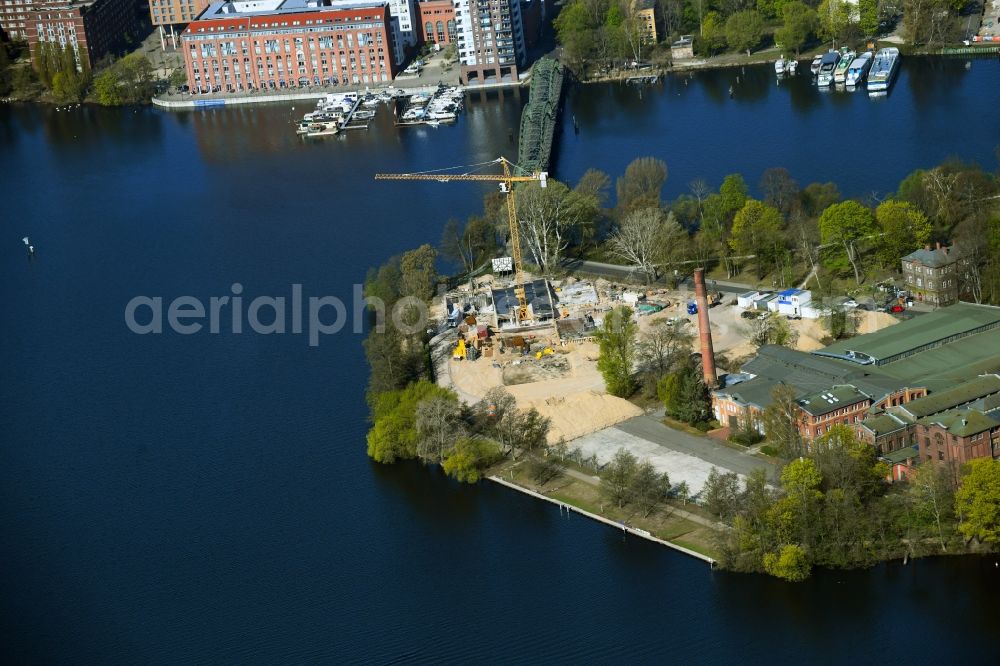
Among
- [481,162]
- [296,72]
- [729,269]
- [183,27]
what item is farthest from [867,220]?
[183,27]

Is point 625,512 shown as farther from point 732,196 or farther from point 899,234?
point 732,196

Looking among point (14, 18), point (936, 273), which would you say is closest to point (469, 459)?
point (936, 273)

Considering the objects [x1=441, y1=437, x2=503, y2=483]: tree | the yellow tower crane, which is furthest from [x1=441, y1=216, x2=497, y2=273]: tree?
[x1=441, y1=437, x2=503, y2=483]: tree

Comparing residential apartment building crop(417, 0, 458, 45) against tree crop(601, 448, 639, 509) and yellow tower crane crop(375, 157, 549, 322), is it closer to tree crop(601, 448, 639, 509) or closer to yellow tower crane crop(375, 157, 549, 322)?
yellow tower crane crop(375, 157, 549, 322)

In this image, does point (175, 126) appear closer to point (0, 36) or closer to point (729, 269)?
point (0, 36)

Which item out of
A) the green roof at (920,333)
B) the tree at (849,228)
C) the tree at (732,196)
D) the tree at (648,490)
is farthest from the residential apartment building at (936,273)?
the tree at (648,490)

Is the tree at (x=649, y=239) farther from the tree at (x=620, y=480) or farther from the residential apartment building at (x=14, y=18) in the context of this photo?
the residential apartment building at (x=14, y=18)
